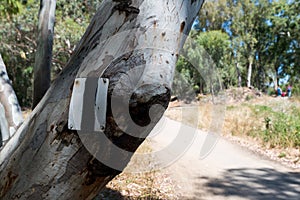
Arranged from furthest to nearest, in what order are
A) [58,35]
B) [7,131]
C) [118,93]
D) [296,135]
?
[58,35] → [296,135] → [7,131] → [118,93]

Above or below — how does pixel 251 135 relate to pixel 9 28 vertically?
below

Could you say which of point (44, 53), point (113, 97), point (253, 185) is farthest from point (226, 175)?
point (113, 97)

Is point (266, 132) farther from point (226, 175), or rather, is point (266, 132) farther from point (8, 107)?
point (8, 107)

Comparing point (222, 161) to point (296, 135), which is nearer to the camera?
point (222, 161)

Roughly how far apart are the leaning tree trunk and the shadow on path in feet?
9.97

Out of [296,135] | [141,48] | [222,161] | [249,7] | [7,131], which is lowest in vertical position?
[222,161]

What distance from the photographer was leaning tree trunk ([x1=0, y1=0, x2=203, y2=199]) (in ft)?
3.25

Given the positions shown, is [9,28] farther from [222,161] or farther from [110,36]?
[110,36]

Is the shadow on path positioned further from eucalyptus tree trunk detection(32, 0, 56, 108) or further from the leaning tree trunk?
the leaning tree trunk

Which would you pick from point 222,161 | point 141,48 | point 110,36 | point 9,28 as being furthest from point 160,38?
point 9,28

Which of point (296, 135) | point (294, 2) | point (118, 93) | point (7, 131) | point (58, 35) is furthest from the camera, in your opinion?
point (294, 2)

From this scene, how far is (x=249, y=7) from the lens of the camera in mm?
24688

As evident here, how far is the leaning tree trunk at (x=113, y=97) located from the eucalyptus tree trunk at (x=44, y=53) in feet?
3.14

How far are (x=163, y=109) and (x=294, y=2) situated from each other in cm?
2766
